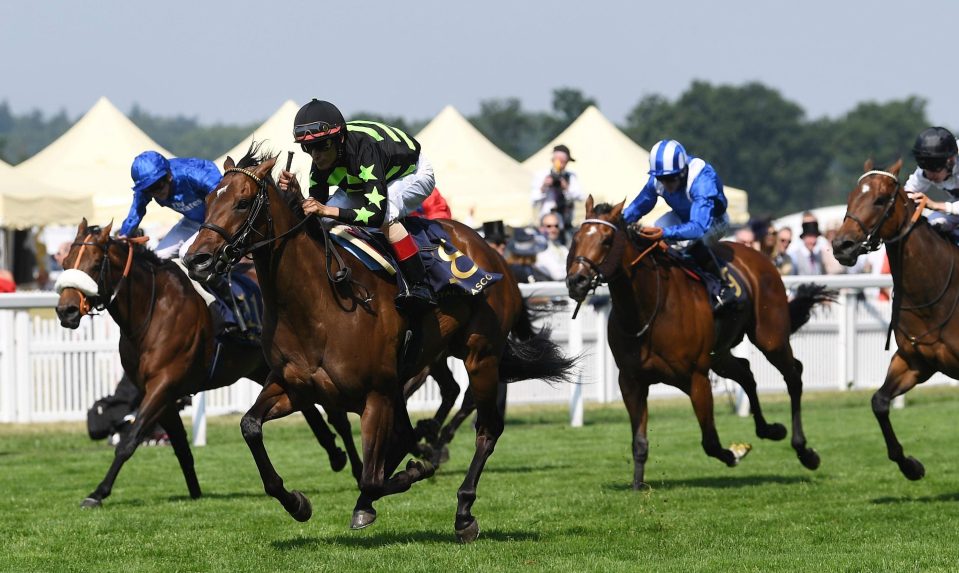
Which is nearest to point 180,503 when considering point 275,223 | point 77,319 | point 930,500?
point 77,319

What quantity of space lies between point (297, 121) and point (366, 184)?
1.44 ft

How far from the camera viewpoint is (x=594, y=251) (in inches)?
360

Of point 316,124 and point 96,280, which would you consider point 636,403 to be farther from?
point 316,124

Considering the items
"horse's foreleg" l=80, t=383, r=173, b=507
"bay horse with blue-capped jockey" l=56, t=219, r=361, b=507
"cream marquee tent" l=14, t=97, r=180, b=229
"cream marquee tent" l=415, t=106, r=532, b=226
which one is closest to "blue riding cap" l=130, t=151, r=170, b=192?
"bay horse with blue-capped jockey" l=56, t=219, r=361, b=507

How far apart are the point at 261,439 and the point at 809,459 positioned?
15.3ft

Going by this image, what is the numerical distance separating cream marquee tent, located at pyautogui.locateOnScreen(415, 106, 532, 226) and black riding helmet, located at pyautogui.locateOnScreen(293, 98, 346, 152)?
15.7 meters

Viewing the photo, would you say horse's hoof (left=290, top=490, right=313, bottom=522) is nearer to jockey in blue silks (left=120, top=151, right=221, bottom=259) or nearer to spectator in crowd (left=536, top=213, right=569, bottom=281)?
jockey in blue silks (left=120, top=151, right=221, bottom=259)

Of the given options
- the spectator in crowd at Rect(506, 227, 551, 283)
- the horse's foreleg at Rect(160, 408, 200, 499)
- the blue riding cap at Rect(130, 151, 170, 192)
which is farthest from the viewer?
the spectator in crowd at Rect(506, 227, 551, 283)

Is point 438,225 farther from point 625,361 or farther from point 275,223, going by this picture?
point 625,361

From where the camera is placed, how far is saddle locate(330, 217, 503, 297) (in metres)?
7.10

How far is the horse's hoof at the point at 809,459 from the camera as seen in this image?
400 inches

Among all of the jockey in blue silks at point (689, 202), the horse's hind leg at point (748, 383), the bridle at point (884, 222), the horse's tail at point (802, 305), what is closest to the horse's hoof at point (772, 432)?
the horse's hind leg at point (748, 383)

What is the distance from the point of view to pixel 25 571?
6.75 m

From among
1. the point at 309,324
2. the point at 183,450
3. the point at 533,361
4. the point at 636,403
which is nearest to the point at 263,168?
the point at 309,324
